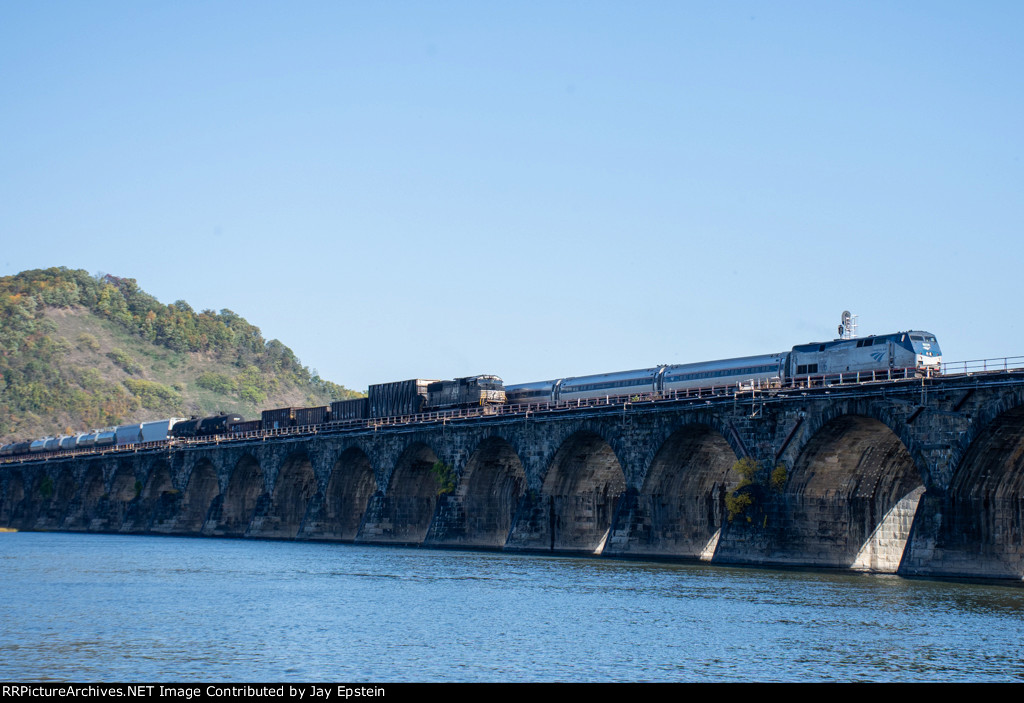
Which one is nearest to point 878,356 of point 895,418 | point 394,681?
point 895,418

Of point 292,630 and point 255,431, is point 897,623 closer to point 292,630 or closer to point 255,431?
point 292,630

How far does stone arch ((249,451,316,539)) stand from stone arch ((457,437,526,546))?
20219 mm

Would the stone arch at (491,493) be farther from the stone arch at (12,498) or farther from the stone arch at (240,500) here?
the stone arch at (12,498)

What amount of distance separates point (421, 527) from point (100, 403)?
442 ft

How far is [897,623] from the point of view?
107 feet

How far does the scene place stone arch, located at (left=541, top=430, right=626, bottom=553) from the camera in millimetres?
63688

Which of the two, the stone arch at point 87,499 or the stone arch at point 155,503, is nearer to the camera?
the stone arch at point 155,503

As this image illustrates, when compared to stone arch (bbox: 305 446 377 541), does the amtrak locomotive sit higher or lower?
higher

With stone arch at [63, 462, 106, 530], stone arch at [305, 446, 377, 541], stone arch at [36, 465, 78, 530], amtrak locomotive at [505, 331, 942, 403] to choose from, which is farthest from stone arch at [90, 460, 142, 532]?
amtrak locomotive at [505, 331, 942, 403]

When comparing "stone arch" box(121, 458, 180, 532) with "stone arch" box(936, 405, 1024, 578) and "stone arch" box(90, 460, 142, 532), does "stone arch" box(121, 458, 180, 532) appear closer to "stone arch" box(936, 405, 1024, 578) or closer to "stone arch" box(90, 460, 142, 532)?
"stone arch" box(90, 460, 142, 532)

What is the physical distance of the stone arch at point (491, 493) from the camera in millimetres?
69875

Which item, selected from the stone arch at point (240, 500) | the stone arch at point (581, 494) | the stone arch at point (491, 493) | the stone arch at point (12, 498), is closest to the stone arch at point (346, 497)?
the stone arch at point (240, 500)

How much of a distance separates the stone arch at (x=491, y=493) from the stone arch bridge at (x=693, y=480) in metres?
0.09

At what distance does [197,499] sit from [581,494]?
153ft
